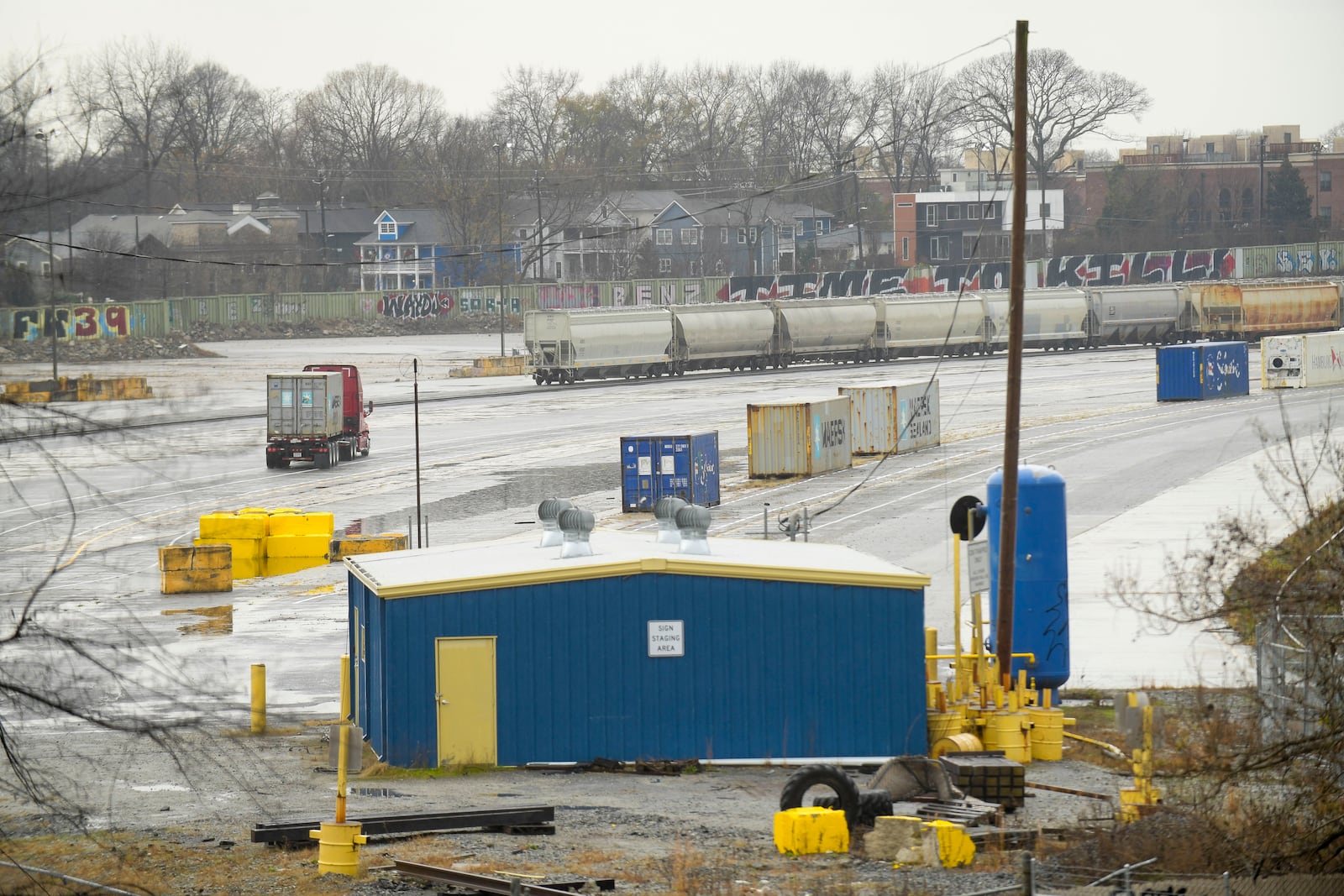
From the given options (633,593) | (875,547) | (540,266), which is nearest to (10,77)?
(633,593)

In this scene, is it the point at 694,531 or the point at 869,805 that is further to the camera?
the point at 694,531

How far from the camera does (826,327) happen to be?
Answer: 81.8m

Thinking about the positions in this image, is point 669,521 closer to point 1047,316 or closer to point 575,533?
point 575,533

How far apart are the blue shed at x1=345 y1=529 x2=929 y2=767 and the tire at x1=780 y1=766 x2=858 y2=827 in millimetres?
3135

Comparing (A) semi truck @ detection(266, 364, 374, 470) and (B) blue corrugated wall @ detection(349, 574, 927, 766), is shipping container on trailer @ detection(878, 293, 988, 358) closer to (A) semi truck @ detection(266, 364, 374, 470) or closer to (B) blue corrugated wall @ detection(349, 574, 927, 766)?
(A) semi truck @ detection(266, 364, 374, 470)

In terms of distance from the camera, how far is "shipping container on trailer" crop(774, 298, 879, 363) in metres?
81.2

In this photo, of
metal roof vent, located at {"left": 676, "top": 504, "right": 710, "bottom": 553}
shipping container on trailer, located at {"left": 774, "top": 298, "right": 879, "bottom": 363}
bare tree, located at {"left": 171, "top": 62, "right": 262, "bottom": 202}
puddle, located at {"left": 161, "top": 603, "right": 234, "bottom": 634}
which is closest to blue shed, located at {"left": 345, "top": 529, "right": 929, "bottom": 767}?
metal roof vent, located at {"left": 676, "top": 504, "right": 710, "bottom": 553}

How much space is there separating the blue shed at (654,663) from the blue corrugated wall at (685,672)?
0.02m

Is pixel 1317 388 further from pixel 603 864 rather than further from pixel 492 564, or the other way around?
pixel 603 864

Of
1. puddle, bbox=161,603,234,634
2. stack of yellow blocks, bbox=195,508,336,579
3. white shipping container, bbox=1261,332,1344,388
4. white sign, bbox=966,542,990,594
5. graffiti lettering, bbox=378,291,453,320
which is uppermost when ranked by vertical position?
graffiti lettering, bbox=378,291,453,320

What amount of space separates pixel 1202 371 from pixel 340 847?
55.9 m

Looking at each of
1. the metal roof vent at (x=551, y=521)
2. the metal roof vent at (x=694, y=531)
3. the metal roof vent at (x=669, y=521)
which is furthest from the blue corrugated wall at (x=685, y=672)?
the metal roof vent at (x=551, y=521)

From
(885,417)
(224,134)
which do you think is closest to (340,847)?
(885,417)

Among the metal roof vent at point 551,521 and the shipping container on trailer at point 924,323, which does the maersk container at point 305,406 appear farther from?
the shipping container on trailer at point 924,323
